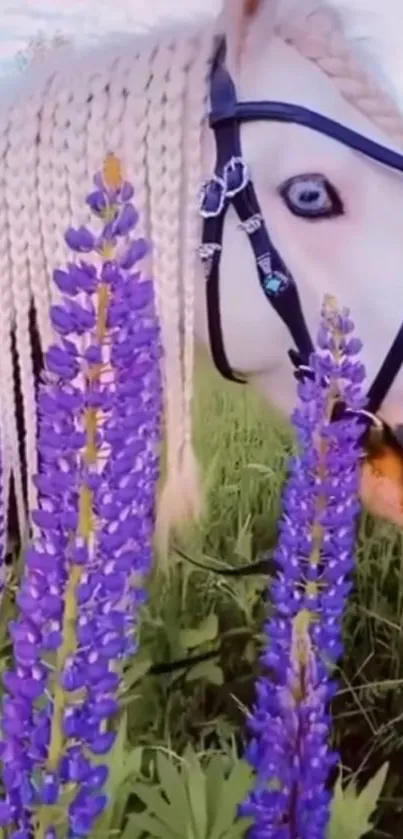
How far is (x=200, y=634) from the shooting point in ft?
2.03

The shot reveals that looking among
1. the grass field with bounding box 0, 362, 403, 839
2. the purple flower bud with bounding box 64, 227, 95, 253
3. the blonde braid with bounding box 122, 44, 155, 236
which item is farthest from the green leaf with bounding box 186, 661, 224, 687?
the purple flower bud with bounding box 64, 227, 95, 253

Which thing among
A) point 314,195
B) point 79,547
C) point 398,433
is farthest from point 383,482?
point 79,547

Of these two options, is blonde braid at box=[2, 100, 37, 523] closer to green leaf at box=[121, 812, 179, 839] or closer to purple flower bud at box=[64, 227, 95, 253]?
green leaf at box=[121, 812, 179, 839]

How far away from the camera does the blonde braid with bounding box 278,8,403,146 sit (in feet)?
1.79

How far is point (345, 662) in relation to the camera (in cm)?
64

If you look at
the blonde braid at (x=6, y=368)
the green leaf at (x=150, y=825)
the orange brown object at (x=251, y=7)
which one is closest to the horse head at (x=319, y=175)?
the orange brown object at (x=251, y=7)

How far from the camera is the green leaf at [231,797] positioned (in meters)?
0.49

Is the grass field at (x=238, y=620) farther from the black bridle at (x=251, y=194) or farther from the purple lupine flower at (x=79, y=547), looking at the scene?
the purple lupine flower at (x=79, y=547)

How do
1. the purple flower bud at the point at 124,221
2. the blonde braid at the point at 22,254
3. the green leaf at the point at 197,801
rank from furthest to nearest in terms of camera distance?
→ 1. the blonde braid at the point at 22,254
2. the green leaf at the point at 197,801
3. the purple flower bud at the point at 124,221

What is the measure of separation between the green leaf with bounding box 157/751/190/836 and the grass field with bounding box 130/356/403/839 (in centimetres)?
9

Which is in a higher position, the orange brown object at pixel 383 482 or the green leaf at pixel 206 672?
the orange brown object at pixel 383 482

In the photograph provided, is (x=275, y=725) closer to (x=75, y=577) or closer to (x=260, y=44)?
(x=75, y=577)

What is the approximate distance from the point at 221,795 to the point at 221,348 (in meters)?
0.21

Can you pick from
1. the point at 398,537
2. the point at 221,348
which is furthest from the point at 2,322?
the point at 398,537
